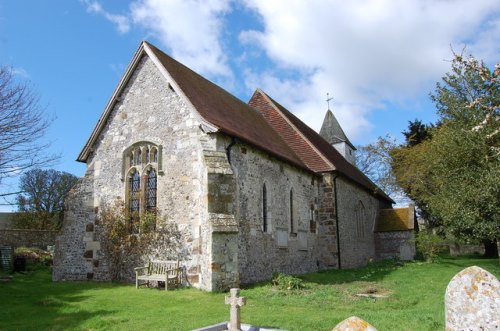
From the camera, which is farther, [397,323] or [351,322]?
[397,323]

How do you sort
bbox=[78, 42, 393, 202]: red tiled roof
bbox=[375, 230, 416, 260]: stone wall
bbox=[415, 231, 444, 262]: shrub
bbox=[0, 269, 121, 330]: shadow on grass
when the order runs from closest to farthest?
bbox=[0, 269, 121, 330]: shadow on grass < bbox=[78, 42, 393, 202]: red tiled roof < bbox=[415, 231, 444, 262]: shrub < bbox=[375, 230, 416, 260]: stone wall

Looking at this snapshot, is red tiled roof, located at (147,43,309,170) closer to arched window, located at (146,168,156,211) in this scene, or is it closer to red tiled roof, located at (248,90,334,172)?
red tiled roof, located at (248,90,334,172)

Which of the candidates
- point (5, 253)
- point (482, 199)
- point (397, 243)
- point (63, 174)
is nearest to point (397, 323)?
point (482, 199)

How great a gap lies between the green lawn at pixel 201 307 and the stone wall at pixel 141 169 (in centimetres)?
111

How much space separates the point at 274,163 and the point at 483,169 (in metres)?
8.33

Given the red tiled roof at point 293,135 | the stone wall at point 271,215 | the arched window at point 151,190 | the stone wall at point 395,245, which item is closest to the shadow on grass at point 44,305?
the arched window at point 151,190

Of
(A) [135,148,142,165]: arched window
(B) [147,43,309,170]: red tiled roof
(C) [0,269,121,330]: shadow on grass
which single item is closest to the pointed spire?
(B) [147,43,309,170]: red tiled roof

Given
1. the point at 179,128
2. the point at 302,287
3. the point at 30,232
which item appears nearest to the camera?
the point at 302,287

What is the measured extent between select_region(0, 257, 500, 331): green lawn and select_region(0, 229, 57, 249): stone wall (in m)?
16.8

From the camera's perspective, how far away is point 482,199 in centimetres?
1653

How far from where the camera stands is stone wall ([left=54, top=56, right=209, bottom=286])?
→ 44.0 ft

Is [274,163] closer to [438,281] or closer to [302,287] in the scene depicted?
[302,287]

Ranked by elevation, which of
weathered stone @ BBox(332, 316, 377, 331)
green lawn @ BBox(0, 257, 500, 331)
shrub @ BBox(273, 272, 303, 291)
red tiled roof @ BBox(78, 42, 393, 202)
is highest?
red tiled roof @ BBox(78, 42, 393, 202)

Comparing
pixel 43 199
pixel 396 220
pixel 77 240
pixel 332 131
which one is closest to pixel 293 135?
pixel 77 240
